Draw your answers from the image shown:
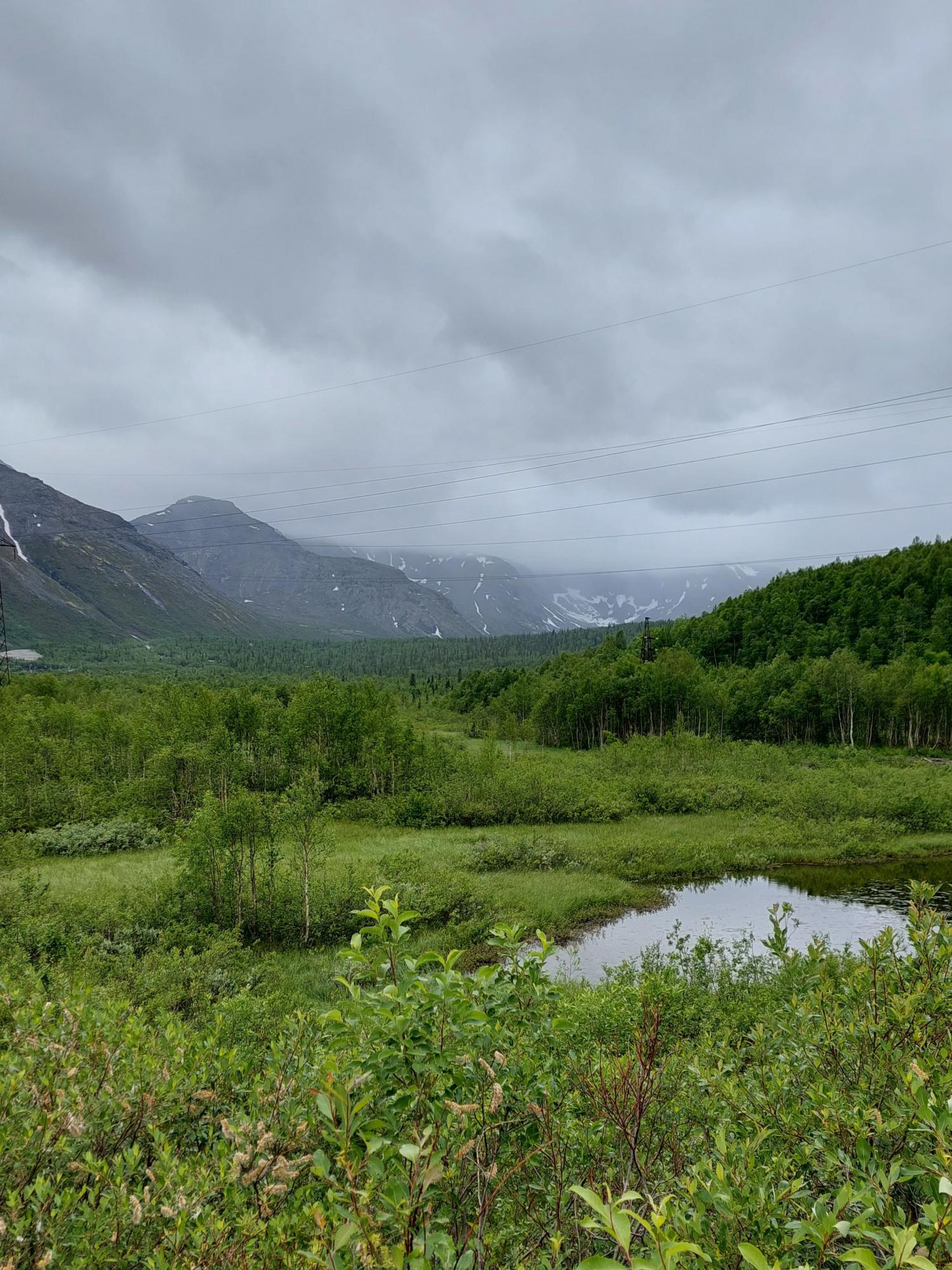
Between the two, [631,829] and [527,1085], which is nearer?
[527,1085]

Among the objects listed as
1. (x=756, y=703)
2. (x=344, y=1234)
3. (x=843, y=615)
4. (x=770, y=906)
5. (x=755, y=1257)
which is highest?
(x=843, y=615)

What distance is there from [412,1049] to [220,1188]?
1.42m

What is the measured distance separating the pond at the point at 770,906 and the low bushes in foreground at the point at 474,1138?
16.0m

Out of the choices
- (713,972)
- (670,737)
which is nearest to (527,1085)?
(713,972)

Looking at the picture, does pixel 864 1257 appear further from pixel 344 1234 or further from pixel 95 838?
pixel 95 838

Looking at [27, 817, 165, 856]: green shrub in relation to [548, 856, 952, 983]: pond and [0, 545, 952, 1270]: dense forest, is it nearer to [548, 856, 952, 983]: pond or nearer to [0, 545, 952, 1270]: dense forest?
[0, 545, 952, 1270]: dense forest

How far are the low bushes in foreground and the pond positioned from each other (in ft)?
52.6

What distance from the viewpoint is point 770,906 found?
1827cm

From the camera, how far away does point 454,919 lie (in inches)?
874

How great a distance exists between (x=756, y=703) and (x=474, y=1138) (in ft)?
251

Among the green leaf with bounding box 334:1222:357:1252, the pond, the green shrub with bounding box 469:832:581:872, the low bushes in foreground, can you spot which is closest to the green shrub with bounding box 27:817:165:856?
the green shrub with bounding box 469:832:581:872

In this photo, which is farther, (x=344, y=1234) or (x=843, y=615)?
(x=843, y=615)

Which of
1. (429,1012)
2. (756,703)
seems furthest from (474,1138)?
(756,703)

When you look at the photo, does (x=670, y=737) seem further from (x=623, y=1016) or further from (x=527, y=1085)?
(x=527, y=1085)
